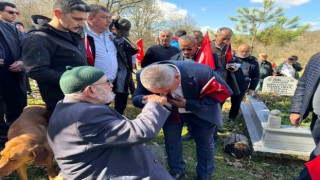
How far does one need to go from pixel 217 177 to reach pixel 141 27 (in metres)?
25.3

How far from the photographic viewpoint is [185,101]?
8.57ft

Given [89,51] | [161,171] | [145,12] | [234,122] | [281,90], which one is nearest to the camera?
[161,171]

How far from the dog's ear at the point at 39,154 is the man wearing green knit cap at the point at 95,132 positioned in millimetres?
1079

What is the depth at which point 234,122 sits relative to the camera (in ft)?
19.7

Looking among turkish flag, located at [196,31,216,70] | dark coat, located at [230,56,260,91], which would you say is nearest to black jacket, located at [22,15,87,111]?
turkish flag, located at [196,31,216,70]

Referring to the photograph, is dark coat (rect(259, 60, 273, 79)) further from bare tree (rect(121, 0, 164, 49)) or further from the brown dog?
bare tree (rect(121, 0, 164, 49))

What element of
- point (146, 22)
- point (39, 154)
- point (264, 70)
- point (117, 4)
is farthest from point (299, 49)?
point (39, 154)

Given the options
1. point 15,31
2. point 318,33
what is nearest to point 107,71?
point 15,31

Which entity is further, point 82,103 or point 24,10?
point 24,10

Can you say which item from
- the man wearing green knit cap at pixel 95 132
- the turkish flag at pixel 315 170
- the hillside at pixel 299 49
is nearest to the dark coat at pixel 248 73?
the turkish flag at pixel 315 170

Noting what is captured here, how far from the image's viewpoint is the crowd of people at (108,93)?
1.57 m

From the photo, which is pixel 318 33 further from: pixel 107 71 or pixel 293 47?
pixel 107 71

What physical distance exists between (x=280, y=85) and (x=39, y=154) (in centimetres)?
771

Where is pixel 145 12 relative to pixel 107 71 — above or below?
above
